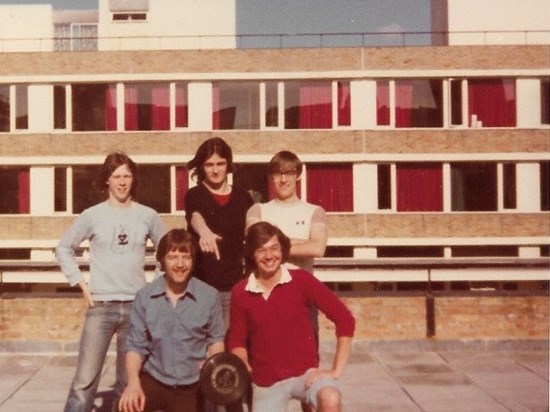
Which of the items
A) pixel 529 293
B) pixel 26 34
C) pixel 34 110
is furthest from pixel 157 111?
pixel 529 293

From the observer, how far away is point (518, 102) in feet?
116

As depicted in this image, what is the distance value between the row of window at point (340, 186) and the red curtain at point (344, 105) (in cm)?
180

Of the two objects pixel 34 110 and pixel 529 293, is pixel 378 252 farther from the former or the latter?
pixel 529 293

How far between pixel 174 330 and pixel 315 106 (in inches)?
1196

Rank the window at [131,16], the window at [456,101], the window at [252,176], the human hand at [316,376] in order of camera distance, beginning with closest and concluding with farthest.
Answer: the human hand at [316,376]
the window at [252,176]
the window at [456,101]
the window at [131,16]

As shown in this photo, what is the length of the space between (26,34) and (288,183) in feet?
113

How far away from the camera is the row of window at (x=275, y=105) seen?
34.9 metres

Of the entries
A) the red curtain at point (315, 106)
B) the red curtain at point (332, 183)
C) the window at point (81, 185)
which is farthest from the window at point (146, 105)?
the red curtain at point (332, 183)

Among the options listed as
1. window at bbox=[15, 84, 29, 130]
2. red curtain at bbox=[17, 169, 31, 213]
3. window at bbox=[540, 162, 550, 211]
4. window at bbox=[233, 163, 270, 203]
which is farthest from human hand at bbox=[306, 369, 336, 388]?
window at bbox=[15, 84, 29, 130]

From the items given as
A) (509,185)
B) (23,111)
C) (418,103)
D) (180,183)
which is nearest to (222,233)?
(180,183)

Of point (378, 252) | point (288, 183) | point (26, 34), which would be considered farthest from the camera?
point (26, 34)

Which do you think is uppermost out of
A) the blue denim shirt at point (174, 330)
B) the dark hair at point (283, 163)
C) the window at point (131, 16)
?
the window at point (131, 16)

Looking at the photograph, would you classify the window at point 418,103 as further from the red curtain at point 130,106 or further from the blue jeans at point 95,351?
the blue jeans at point 95,351

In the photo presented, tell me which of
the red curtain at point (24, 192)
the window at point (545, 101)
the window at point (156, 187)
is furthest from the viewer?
the window at point (545, 101)
